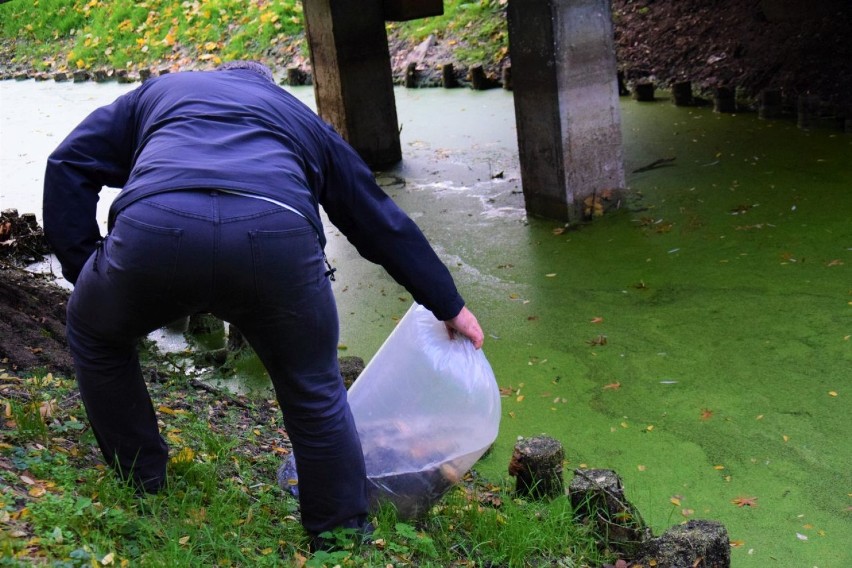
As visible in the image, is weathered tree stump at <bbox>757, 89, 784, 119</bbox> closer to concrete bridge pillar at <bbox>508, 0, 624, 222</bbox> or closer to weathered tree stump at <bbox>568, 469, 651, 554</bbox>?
concrete bridge pillar at <bbox>508, 0, 624, 222</bbox>

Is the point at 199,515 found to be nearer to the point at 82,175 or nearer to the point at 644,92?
the point at 82,175

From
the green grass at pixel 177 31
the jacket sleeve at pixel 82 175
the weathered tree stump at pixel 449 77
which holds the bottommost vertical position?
the weathered tree stump at pixel 449 77

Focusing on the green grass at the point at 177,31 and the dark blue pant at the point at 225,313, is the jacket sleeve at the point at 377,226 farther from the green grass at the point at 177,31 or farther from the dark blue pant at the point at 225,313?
the green grass at the point at 177,31

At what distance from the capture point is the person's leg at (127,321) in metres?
2.19

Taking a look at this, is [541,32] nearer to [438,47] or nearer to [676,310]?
[676,310]

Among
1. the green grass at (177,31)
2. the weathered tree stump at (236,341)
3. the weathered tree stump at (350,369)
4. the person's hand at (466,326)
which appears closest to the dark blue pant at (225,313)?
the person's hand at (466,326)

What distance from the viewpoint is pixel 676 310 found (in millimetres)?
5332

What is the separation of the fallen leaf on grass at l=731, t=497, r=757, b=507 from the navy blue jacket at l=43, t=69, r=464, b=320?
1.51 metres

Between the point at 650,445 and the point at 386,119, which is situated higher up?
the point at 386,119

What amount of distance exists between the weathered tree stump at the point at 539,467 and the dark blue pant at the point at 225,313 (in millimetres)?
860

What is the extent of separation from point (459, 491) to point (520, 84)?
442 cm

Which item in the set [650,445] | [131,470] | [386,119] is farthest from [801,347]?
[386,119]

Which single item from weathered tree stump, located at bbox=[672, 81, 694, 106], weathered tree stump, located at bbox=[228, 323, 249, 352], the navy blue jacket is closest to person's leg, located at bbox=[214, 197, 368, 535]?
the navy blue jacket

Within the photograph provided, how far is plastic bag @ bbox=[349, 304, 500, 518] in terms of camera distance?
9.39ft
